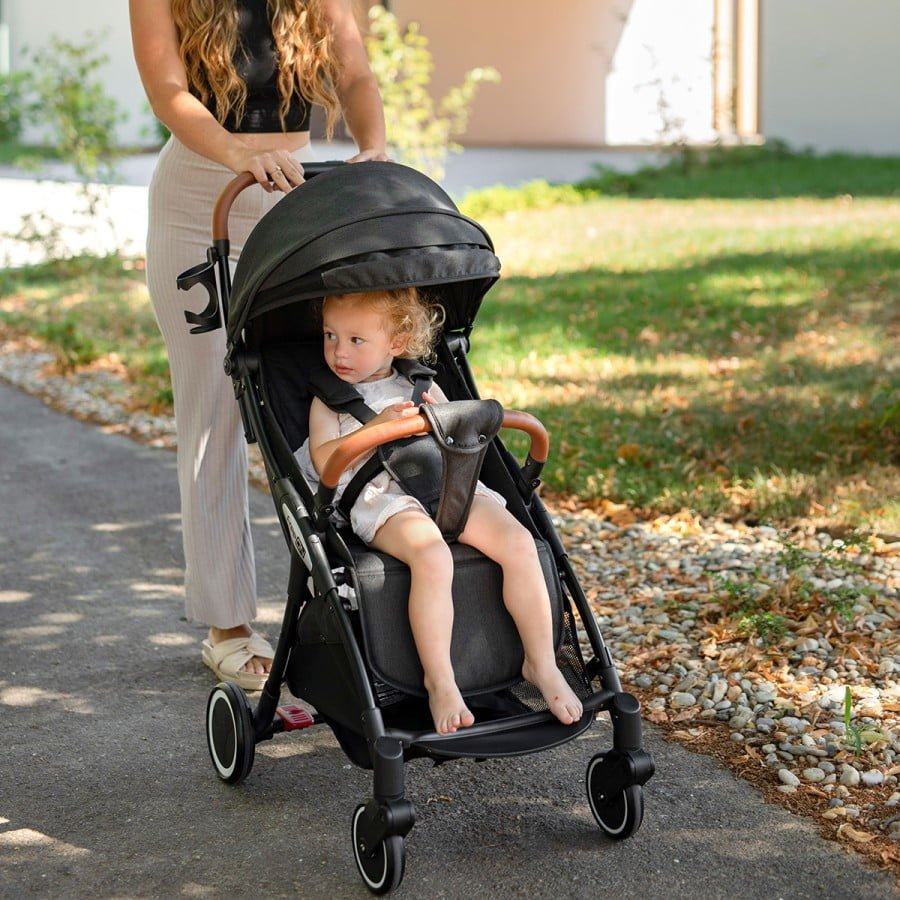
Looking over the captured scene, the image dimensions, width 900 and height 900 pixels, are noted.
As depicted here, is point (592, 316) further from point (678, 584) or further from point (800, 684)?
point (800, 684)

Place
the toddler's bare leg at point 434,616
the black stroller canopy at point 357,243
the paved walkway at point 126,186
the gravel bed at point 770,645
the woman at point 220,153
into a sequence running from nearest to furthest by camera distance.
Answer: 1. the toddler's bare leg at point 434,616
2. the black stroller canopy at point 357,243
3. the gravel bed at point 770,645
4. the woman at point 220,153
5. the paved walkway at point 126,186

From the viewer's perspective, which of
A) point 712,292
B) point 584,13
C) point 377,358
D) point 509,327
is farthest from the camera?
point 584,13

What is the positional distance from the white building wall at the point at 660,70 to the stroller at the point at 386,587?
14947 mm

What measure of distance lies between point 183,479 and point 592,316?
5.13 m

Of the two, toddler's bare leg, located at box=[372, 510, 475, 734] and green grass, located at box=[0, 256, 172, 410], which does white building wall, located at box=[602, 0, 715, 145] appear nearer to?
green grass, located at box=[0, 256, 172, 410]

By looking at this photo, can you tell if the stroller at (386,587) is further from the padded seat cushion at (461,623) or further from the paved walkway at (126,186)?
the paved walkway at (126,186)

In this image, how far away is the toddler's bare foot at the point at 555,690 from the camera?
10.1ft

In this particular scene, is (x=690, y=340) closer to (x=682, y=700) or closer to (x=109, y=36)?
(x=682, y=700)

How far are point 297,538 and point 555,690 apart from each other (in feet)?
2.25

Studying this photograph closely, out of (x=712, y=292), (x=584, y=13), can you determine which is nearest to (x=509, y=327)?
(x=712, y=292)

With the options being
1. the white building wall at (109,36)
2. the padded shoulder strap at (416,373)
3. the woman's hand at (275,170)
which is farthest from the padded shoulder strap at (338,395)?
the white building wall at (109,36)

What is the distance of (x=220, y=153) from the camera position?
3604 mm

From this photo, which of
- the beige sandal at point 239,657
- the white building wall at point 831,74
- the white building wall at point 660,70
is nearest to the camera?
the beige sandal at point 239,657

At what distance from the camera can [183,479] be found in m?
4.10
